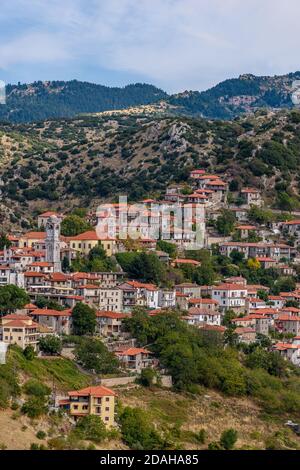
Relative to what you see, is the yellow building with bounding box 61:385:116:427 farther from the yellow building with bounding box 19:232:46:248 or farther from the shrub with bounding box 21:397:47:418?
the yellow building with bounding box 19:232:46:248

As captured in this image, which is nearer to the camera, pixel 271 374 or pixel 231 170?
pixel 271 374

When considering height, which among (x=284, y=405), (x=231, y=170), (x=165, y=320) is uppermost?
(x=231, y=170)

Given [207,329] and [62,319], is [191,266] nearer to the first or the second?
[207,329]

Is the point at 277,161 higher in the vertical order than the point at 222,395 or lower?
higher

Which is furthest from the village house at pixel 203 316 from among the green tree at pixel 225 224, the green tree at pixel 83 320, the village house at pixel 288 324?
the green tree at pixel 225 224

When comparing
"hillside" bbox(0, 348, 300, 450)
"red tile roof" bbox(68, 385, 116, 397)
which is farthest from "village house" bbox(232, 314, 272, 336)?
"red tile roof" bbox(68, 385, 116, 397)

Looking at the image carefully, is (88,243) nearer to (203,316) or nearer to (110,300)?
(110,300)
